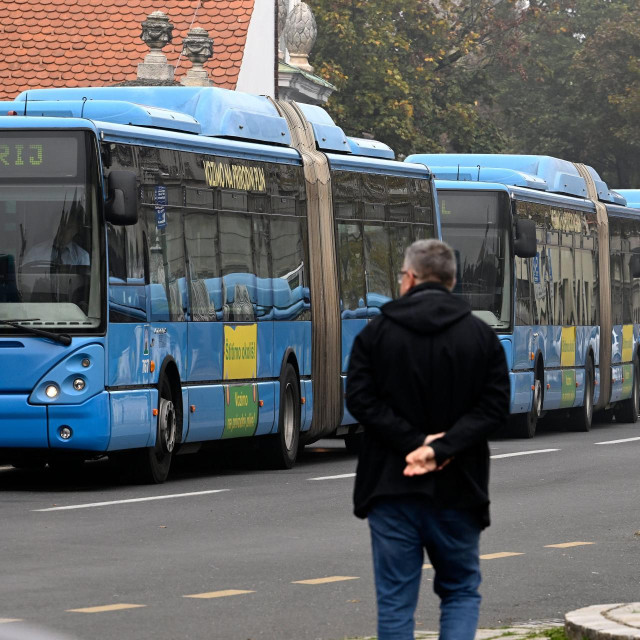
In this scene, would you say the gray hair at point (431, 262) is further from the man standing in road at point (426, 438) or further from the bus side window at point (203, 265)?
the bus side window at point (203, 265)

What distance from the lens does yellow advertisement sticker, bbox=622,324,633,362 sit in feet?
103

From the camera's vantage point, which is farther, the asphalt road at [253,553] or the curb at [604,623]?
the asphalt road at [253,553]

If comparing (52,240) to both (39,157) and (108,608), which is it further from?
(108,608)

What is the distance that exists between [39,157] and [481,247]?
405 inches

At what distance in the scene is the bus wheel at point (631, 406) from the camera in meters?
32.1

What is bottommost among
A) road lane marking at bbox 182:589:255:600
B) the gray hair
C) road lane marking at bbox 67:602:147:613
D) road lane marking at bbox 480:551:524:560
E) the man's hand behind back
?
road lane marking at bbox 480:551:524:560

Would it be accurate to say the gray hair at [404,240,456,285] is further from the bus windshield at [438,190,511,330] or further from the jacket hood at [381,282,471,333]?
the bus windshield at [438,190,511,330]

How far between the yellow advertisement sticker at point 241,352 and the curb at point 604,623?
942cm

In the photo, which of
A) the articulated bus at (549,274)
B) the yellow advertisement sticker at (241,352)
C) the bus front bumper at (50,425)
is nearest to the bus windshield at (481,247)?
the articulated bus at (549,274)

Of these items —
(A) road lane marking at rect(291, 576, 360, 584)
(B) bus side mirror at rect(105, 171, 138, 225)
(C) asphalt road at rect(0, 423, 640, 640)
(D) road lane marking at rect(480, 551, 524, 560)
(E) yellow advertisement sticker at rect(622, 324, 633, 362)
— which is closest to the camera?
(C) asphalt road at rect(0, 423, 640, 640)

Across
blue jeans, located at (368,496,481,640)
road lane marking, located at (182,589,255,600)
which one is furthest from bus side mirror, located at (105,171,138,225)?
blue jeans, located at (368,496,481,640)

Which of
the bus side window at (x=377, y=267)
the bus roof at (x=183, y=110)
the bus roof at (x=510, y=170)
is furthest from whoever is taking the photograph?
the bus roof at (x=510, y=170)

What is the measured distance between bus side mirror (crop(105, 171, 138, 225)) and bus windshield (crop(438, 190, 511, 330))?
990 cm

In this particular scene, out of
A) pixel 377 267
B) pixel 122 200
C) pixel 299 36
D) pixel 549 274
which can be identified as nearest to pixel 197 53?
pixel 549 274
